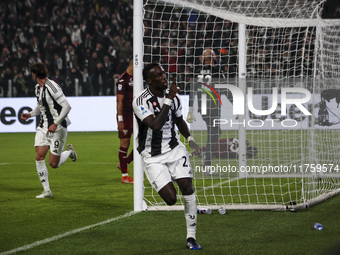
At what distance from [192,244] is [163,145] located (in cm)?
89

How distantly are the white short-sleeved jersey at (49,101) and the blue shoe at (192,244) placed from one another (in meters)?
3.76

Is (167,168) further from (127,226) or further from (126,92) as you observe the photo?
(126,92)

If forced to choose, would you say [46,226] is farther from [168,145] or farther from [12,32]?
[12,32]

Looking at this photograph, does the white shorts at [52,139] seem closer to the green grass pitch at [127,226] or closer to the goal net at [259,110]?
the green grass pitch at [127,226]

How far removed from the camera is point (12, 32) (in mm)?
26875

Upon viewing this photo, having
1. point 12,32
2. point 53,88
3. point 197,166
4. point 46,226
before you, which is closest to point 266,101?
point 197,166

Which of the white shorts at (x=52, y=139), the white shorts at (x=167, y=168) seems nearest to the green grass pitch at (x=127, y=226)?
the white shorts at (x=167, y=168)

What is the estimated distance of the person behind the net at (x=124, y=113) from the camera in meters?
9.73

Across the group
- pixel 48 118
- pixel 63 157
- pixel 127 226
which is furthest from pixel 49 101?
pixel 127 226

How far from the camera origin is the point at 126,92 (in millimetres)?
9938

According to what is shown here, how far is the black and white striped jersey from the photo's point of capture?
529 centimetres

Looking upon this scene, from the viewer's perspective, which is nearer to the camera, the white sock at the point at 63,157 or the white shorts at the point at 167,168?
the white shorts at the point at 167,168

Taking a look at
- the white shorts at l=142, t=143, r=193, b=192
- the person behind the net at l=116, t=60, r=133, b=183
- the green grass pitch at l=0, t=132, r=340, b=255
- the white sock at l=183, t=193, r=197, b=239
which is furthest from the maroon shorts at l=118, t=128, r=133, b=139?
the white sock at l=183, t=193, r=197, b=239

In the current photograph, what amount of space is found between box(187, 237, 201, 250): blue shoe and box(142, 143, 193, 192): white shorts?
504 mm
